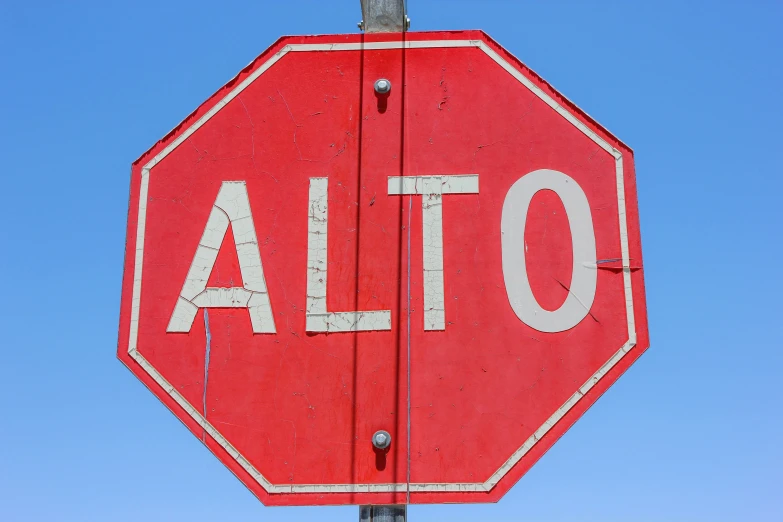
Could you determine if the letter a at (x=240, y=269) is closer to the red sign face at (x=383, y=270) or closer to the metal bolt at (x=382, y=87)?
the red sign face at (x=383, y=270)

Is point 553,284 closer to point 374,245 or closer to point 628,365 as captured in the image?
point 628,365

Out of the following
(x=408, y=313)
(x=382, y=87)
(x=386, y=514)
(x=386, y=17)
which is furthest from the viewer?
(x=386, y=17)

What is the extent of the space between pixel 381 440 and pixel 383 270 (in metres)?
0.67

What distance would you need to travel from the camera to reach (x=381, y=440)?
9.98ft

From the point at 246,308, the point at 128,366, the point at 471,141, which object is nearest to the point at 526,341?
the point at 471,141

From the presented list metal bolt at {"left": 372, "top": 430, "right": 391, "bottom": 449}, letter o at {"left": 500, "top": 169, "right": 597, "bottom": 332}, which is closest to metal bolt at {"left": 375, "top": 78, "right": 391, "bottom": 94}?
letter o at {"left": 500, "top": 169, "right": 597, "bottom": 332}

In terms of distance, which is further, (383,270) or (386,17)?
(386,17)

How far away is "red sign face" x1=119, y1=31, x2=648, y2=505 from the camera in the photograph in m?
3.09

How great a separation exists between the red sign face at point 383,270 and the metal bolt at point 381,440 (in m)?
0.04

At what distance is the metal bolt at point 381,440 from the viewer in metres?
3.04

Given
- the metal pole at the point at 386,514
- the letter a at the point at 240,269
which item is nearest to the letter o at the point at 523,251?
the metal pole at the point at 386,514

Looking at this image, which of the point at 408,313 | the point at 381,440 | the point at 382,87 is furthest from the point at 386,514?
the point at 382,87

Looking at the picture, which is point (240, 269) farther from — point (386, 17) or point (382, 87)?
point (386, 17)

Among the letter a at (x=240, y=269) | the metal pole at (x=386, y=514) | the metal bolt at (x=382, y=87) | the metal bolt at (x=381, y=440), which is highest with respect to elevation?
the metal bolt at (x=382, y=87)
